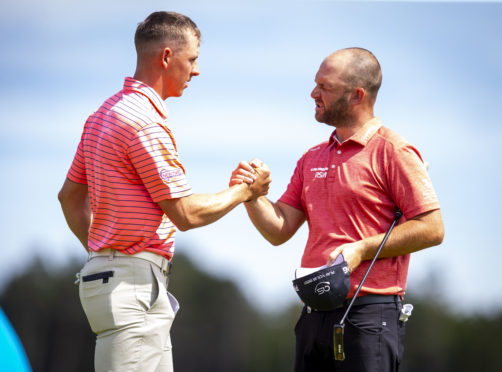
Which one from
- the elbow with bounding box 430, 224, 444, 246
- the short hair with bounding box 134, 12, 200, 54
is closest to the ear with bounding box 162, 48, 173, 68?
the short hair with bounding box 134, 12, 200, 54

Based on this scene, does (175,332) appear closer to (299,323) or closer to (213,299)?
(213,299)

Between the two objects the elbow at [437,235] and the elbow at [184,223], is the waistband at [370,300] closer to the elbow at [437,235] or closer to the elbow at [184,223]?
the elbow at [437,235]

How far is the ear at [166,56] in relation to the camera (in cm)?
486

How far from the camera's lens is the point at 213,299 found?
7700 centimetres

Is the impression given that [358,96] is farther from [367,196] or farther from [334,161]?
[367,196]

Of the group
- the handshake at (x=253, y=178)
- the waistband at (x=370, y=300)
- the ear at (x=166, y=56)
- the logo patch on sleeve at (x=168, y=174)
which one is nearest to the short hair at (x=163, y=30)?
the ear at (x=166, y=56)

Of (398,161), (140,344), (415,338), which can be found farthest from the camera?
(415,338)

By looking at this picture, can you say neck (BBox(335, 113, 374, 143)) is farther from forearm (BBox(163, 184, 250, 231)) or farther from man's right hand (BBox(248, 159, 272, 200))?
forearm (BBox(163, 184, 250, 231))

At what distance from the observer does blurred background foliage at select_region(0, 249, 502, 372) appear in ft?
194

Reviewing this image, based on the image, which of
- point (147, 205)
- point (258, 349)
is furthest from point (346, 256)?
point (258, 349)

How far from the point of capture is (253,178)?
5.35 metres

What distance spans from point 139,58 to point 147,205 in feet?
3.65

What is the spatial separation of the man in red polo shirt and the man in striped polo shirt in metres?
0.86

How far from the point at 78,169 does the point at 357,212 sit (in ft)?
6.55
